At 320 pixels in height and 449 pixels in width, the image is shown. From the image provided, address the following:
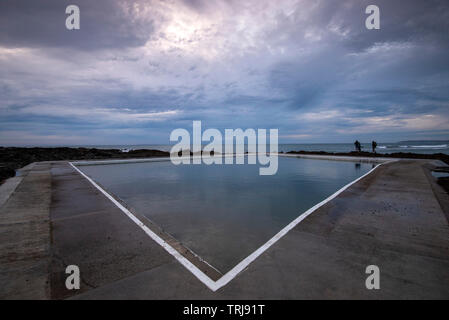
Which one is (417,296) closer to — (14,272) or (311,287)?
(311,287)

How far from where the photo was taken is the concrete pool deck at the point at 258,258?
8.76ft

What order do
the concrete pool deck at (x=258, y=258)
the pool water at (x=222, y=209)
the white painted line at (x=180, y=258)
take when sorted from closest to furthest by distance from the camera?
the concrete pool deck at (x=258, y=258) < the white painted line at (x=180, y=258) < the pool water at (x=222, y=209)

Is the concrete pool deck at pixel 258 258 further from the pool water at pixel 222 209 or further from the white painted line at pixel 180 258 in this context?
the pool water at pixel 222 209

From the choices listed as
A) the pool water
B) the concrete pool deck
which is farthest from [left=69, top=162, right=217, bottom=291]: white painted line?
the pool water

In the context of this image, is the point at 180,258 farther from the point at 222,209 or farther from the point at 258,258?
the point at 222,209

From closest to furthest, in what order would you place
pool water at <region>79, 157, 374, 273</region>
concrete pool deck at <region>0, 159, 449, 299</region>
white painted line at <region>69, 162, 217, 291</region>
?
concrete pool deck at <region>0, 159, 449, 299</region>
white painted line at <region>69, 162, 217, 291</region>
pool water at <region>79, 157, 374, 273</region>

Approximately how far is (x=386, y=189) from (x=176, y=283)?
9.19 meters

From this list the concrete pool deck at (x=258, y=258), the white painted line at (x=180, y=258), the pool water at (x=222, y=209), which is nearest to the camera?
the concrete pool deck at (x=258, y=258)

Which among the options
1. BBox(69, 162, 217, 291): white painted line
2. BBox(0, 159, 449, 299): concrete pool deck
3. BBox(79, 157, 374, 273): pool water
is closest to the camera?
BBox(0, 159, 449, 299): concrete pool deck

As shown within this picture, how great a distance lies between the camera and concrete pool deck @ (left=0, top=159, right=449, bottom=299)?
2.67m

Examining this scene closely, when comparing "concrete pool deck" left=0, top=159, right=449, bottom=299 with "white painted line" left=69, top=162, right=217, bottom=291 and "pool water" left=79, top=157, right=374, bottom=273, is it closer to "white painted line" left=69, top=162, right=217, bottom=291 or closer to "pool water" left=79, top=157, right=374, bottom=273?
"white painted line" left=69, top=162, right=217, bottom=291

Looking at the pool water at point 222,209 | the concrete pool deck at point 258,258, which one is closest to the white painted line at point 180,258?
the concrete pool deck at point 258,258

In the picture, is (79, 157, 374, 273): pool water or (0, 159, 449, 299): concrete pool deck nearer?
(0, 159, 449, 299): concrete pool deck

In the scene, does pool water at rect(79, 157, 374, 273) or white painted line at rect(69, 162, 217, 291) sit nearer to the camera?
white painted line at rect(69, 162, 217, 291)
